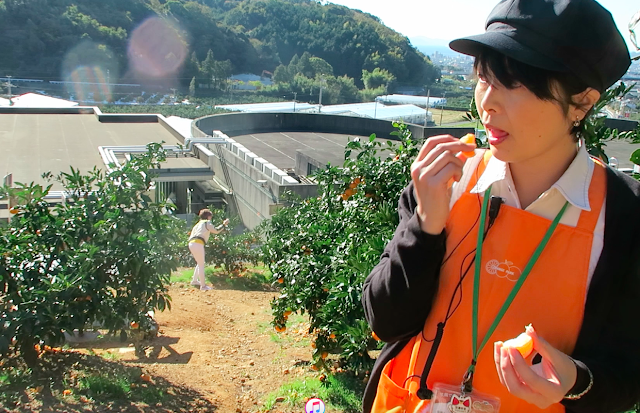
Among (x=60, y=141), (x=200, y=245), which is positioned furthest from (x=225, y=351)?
(x=60, y=141)

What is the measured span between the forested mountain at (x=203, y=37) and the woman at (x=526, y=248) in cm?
9062

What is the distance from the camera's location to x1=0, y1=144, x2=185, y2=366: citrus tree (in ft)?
14.8

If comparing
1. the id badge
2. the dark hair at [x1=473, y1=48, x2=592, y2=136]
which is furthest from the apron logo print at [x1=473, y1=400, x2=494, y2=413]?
the dark hair at [x1=473, y1=48, x2=592, y2=136]

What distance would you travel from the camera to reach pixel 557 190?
1.35 meters

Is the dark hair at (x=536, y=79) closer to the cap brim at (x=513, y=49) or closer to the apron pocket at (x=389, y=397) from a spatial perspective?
the cap brim at (x=513, y=49)

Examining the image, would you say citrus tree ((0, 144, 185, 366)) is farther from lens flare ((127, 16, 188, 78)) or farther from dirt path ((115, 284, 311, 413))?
lens flare ((127, 16, 188, 78))

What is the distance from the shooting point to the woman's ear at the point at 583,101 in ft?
4.27

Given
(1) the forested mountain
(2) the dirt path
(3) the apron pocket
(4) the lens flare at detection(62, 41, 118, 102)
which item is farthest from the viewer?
(1) the forested mountain

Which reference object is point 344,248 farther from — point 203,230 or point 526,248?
point 203,230

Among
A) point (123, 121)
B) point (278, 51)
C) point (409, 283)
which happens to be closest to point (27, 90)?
point (123, 121)

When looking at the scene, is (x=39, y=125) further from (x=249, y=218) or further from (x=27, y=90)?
(x=27, y=90)

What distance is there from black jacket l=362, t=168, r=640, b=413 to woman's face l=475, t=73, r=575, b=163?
193mm

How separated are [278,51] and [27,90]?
197 ft

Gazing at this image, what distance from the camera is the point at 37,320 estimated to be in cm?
451
